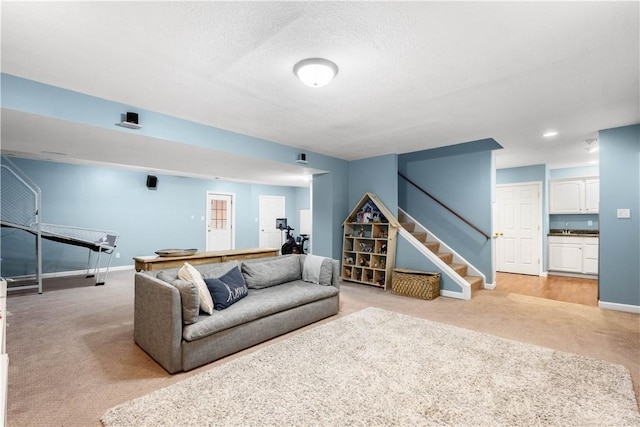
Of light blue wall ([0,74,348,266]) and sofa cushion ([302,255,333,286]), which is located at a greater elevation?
light blue wall ([0,74,348,266])

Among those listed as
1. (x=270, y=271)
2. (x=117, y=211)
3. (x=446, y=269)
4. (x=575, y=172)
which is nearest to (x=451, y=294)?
(x=446, y=269)

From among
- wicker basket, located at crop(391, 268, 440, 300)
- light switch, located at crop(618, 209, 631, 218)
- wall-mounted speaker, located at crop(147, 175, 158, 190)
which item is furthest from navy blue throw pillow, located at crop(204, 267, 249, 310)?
wall-mounted speaker, located at crop(147, 175, 158, 190)

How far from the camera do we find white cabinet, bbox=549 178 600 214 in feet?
20.6

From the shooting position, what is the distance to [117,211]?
714 cm

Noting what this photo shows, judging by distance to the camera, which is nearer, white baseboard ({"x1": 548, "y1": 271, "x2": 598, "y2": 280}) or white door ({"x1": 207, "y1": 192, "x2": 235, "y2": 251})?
white baseboard ({"x1": 548, "y1": 271, "x2": 598, "y2": 280})

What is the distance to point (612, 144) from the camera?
4062 mm

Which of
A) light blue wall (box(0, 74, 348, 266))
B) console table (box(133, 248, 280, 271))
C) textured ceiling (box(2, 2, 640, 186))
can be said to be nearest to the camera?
textured ceiling (box(2, 2, 640, 186))

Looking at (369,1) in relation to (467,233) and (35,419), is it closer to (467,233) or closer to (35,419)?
(35,419)

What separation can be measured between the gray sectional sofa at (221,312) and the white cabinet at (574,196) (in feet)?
19.3

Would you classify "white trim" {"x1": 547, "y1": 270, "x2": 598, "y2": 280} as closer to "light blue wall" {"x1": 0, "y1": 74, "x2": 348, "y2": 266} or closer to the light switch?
the light switch

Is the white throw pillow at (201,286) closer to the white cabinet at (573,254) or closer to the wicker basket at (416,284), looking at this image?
the wicker basket at (416,284)

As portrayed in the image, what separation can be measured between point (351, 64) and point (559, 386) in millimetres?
2872

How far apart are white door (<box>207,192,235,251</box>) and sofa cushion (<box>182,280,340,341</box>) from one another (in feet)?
18.8

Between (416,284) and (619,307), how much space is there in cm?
260
